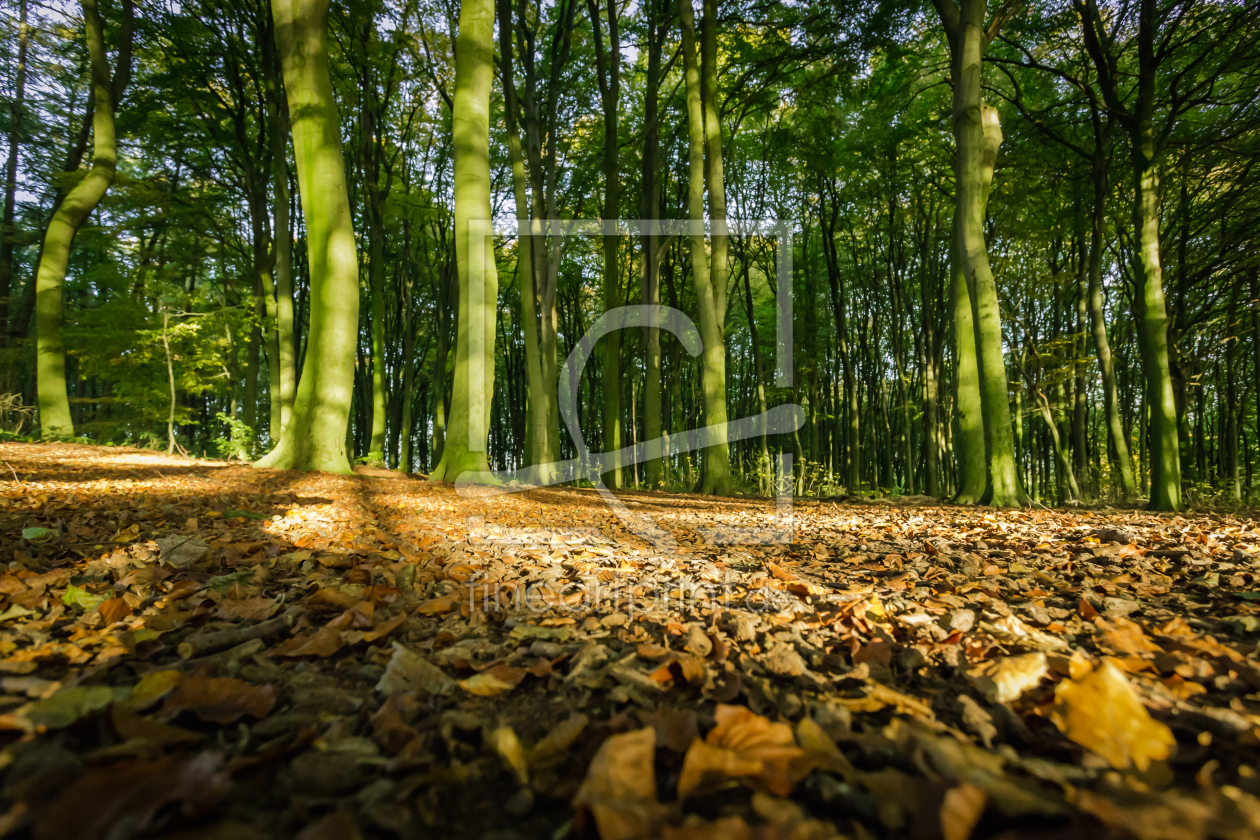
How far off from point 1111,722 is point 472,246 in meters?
6.43

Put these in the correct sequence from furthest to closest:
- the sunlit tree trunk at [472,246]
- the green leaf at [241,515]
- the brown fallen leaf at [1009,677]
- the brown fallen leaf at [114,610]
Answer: the sunlit tree trunk at [472,246] < the green leaf at [241,515] < the brown fallen leaf at [114,610] < the brown fallen leaf at [1009,677]

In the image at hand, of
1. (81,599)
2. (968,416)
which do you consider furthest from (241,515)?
(968,416)

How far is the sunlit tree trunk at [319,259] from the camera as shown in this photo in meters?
5.70

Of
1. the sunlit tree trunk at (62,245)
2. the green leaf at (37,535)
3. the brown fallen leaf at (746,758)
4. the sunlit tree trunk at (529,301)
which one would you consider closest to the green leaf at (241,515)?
the green leaf at (37,535)

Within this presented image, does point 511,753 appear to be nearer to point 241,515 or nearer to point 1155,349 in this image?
point 241,515

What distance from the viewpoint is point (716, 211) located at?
9.01 metres

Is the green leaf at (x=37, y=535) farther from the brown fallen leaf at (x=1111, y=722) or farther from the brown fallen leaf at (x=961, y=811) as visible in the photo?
the brown fallen leaf at (x=1111, y=722)

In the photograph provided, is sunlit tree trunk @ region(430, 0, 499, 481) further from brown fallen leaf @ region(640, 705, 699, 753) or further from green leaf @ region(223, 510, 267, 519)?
brown fallen leaf @ region(640, 705, 699, 753)

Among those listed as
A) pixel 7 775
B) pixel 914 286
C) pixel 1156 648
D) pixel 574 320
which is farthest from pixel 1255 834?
pixel 574 320

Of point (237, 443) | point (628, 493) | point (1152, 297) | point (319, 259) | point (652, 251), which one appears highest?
point (652, 251)

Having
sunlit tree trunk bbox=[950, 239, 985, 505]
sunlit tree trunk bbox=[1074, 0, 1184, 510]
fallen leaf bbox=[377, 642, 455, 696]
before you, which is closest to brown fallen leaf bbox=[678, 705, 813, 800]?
fallen leaf bbox=[377, 642, 455, 696]

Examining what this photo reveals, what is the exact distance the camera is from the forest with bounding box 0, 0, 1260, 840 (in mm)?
796

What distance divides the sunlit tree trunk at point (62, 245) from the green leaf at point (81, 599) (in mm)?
10990

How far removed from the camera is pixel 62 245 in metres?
9.55
